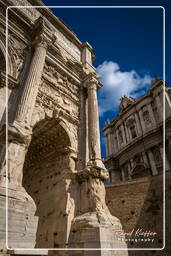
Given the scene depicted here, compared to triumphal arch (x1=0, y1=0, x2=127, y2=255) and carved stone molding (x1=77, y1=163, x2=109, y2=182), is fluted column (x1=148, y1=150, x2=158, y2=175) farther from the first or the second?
carved stone molding (x1=77, y1=163, x2=109, y2=182)

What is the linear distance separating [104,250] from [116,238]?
715 millimetres

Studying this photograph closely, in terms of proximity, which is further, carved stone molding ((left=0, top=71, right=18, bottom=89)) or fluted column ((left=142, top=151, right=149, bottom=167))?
fluted column ((left=142, top=151, right=149, bottom=167))

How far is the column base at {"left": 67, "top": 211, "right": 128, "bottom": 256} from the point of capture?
5236mm

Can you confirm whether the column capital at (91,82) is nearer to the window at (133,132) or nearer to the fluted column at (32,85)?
the fluted column at (32,85)

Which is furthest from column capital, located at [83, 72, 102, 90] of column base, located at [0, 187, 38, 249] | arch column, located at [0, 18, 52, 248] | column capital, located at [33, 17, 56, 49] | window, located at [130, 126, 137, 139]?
window, located at [130, 126, 137, 139]

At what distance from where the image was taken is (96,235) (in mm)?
5348

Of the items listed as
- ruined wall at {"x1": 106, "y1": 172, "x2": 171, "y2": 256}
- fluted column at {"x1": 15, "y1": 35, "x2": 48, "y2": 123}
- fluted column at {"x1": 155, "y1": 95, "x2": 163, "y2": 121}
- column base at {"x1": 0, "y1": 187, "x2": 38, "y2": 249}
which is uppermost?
fluted column at {"x1": 155, "y1": 95, "x2": 163, "y2": 121}

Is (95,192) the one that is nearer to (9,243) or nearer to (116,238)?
(116,238)

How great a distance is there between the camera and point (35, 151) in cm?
899

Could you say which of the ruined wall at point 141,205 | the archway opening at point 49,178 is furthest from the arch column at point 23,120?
the ruined wall at point 141,205

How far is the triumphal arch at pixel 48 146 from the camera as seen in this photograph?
478 centimetres

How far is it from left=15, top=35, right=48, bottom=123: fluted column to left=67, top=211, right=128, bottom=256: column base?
3580 mm

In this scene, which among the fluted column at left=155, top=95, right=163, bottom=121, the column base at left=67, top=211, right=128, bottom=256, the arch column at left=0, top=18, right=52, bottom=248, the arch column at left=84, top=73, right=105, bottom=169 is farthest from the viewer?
the fluted column at left=155, top=95, right=163, bottom=121

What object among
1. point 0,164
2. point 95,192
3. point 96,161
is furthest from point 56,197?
point 0,164
